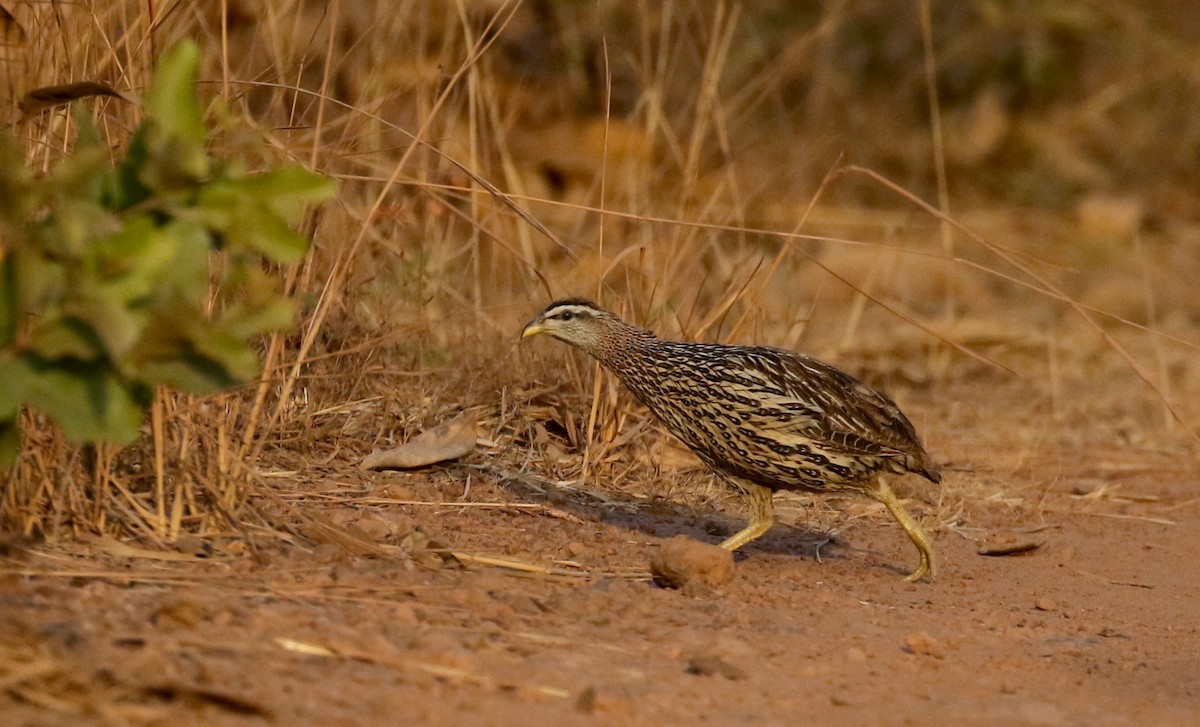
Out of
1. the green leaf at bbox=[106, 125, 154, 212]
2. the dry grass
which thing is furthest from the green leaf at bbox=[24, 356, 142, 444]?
the dry grass

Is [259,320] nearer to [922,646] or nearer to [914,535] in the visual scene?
[922,646]

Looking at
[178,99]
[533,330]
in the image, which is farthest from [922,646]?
[178,99]

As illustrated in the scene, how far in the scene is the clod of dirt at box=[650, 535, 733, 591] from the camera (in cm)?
475

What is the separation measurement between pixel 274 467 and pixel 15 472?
1444mm

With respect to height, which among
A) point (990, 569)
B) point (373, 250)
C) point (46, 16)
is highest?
point (46, 16)

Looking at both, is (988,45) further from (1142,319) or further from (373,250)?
(373,250)

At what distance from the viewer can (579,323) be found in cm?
592

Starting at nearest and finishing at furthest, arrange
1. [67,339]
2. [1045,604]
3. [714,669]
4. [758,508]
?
[67,339]
[714,669]
[1045,604]
[758,508]

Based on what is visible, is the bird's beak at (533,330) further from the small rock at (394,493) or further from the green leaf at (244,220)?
the green leaf at (244,220)

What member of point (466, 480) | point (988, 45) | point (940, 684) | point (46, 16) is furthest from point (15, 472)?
point (988, 45)

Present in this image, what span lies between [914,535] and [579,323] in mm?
1473

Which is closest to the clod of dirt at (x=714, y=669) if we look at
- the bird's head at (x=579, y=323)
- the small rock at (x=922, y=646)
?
the small rock at (x=922, y=646)

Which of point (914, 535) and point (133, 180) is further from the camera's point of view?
point (914, 535)

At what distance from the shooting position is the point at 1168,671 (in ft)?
→ 14.8
